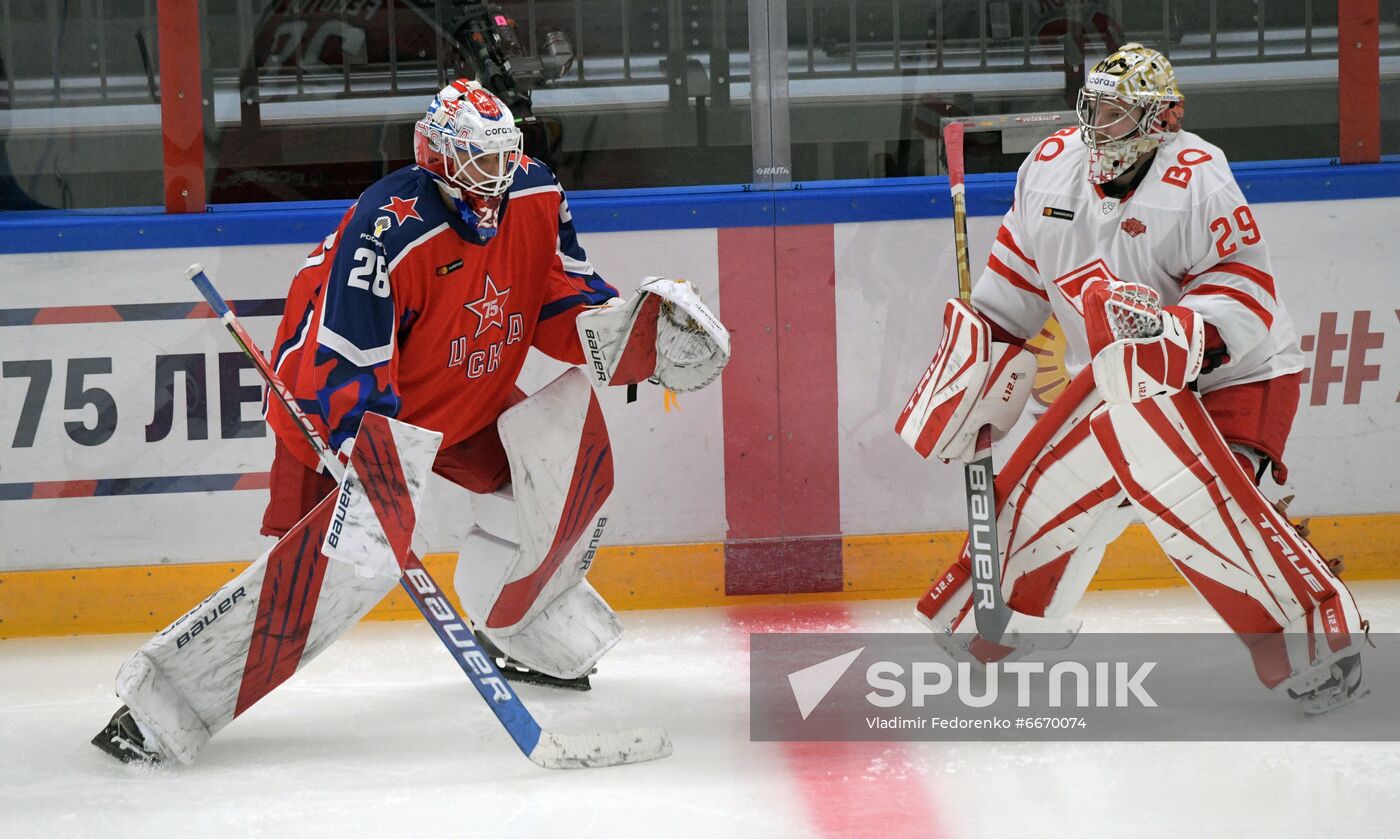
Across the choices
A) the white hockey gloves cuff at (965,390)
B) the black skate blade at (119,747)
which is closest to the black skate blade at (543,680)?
the black skate blade at (119,747)

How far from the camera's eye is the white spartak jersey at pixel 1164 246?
2.78 meters

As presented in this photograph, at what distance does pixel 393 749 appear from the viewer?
2893 mm

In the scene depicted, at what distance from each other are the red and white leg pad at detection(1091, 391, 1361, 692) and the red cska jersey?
1107 millimetres

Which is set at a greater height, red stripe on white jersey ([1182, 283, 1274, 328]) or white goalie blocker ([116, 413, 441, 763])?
red stripe on white jersey ([1182, 283, 1274, 328])

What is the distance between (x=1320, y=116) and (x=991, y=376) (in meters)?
1.46

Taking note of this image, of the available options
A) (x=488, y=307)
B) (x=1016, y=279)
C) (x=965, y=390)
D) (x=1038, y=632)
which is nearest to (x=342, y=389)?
(x=488, y=307)

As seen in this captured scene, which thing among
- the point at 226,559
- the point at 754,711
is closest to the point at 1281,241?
the point at 754,711

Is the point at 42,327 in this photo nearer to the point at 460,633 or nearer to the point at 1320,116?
the point at 460,633

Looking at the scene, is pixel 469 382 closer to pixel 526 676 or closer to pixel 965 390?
pixel 526 676

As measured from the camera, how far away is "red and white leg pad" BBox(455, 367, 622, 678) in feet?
10.0

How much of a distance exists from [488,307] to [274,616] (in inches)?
27.3

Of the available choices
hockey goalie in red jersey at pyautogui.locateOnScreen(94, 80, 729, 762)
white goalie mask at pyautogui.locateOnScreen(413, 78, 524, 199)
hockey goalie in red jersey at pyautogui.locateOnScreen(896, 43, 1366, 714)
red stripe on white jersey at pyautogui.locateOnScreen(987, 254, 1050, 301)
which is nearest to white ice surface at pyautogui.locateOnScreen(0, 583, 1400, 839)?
hockey goalie in red jersey at pyautogui.locateOnScreen(94, 80, 729, 762)

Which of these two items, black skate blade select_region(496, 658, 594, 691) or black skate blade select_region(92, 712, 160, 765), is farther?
black skate blade select_region(496, 658, 594, 691)

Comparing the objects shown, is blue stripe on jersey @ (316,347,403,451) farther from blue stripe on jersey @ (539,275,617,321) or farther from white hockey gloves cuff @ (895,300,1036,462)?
white hockey gloves cuff @ (895,300,1036,462)
